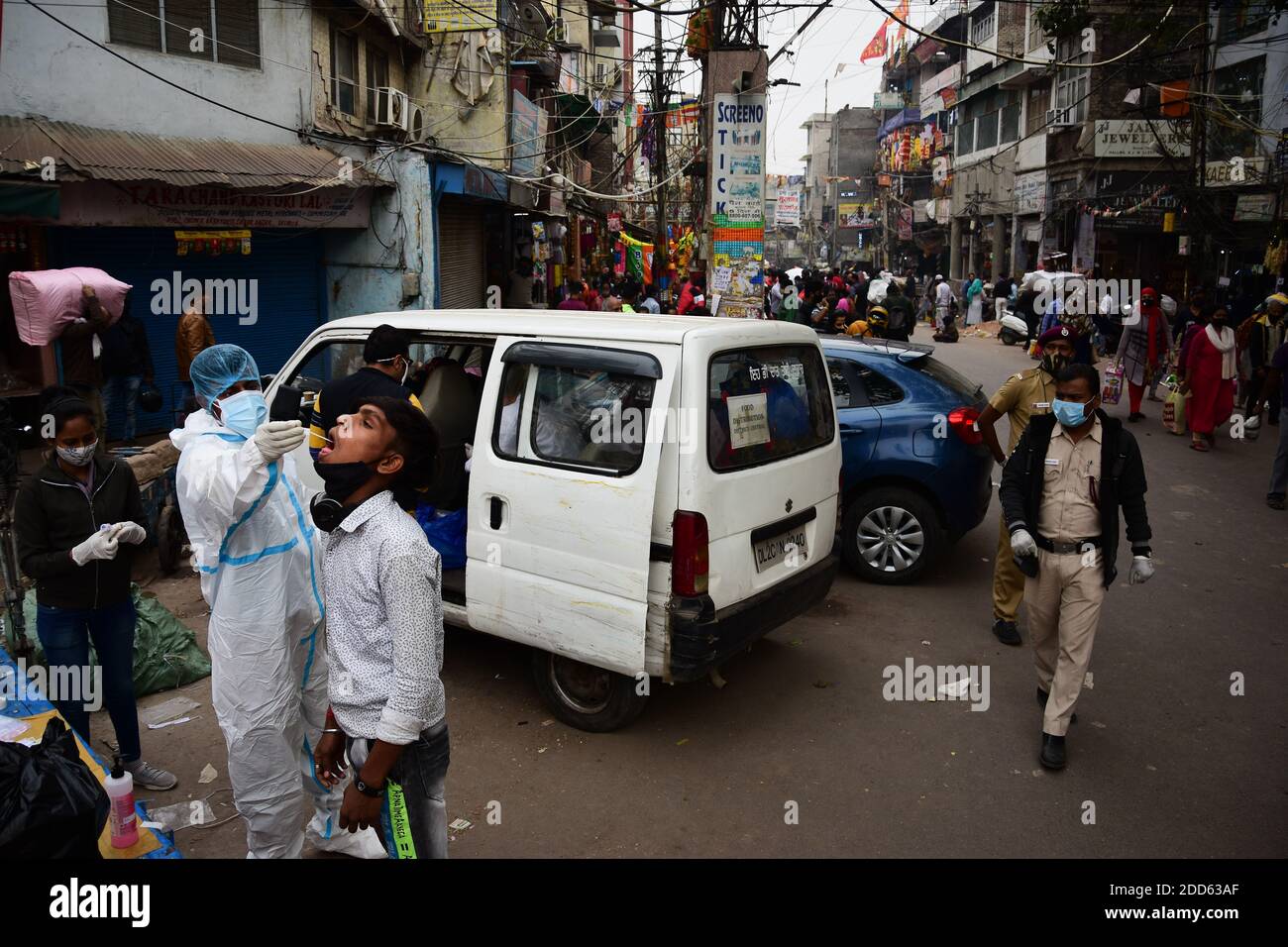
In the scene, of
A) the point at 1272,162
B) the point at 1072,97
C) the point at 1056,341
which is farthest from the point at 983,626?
the point at 1072,97

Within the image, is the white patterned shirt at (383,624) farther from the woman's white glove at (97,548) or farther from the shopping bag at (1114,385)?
the shopping bag at (1114,385)

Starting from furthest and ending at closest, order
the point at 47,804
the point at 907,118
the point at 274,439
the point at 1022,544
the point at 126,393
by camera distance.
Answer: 1. the point at 907,118
2. the point at 126,393
3. the point at 1022,544
4. the point at 274,439
5. the point at 47,804

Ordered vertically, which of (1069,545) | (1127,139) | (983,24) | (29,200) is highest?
(983,24)

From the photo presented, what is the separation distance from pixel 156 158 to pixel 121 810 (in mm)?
8722

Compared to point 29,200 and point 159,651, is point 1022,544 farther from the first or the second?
point 29,200

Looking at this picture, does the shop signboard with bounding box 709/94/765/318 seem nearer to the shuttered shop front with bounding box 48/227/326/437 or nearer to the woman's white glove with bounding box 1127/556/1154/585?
the shuttered shop front with bounding box 48/227/326/437

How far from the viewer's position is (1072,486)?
459 centimetres

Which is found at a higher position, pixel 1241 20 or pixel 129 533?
pixel 1241 20

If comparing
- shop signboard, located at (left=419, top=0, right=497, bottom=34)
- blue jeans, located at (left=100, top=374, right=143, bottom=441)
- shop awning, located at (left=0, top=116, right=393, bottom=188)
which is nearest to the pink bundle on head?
shop awning, located at (left=0, top=116, right=393, bottom=188)

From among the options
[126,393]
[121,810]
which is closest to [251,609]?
[121,810]

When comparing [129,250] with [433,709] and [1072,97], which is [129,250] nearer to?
[433,709]

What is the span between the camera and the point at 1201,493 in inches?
385
